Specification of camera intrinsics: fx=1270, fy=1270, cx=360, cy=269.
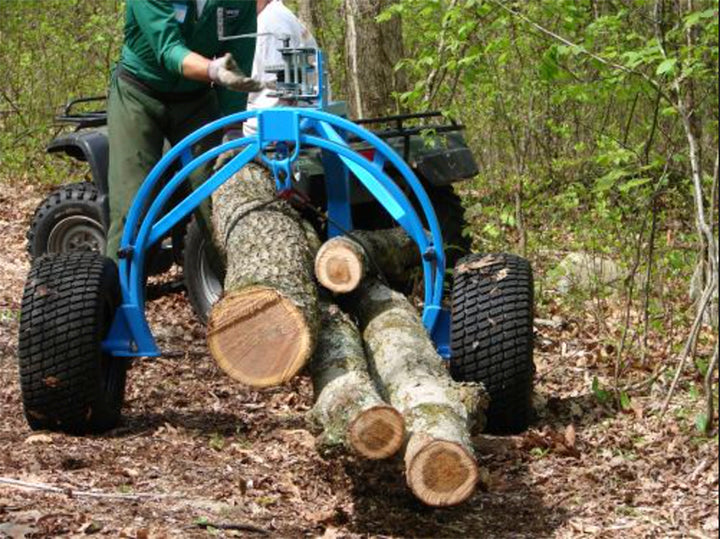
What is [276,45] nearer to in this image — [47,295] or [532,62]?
[532,62]

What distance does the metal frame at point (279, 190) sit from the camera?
19.5ft

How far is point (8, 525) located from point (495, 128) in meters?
7.60

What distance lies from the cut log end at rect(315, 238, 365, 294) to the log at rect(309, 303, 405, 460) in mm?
293

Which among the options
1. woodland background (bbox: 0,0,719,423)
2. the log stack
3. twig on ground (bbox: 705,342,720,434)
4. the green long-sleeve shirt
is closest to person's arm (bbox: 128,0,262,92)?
the green long-sleeve shirt

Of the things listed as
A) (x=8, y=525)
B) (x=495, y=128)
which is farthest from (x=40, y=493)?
(x=495, y=128)

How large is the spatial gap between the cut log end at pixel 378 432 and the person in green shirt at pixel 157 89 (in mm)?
2407

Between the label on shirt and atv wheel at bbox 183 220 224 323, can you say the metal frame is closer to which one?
the label on shirt

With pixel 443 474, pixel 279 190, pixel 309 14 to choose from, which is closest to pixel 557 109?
pixel 309 14

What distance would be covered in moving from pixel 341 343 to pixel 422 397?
68 cm

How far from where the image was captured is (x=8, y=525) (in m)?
4.41

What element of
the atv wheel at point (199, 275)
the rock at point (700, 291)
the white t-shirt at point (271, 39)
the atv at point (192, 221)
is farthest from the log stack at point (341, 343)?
the white t-shirt at point (271, 39)

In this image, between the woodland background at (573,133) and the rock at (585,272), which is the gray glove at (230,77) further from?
the rock at (585,272)

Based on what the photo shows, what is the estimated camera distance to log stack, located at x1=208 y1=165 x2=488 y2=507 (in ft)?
15.2

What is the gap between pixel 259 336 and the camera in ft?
17.0
